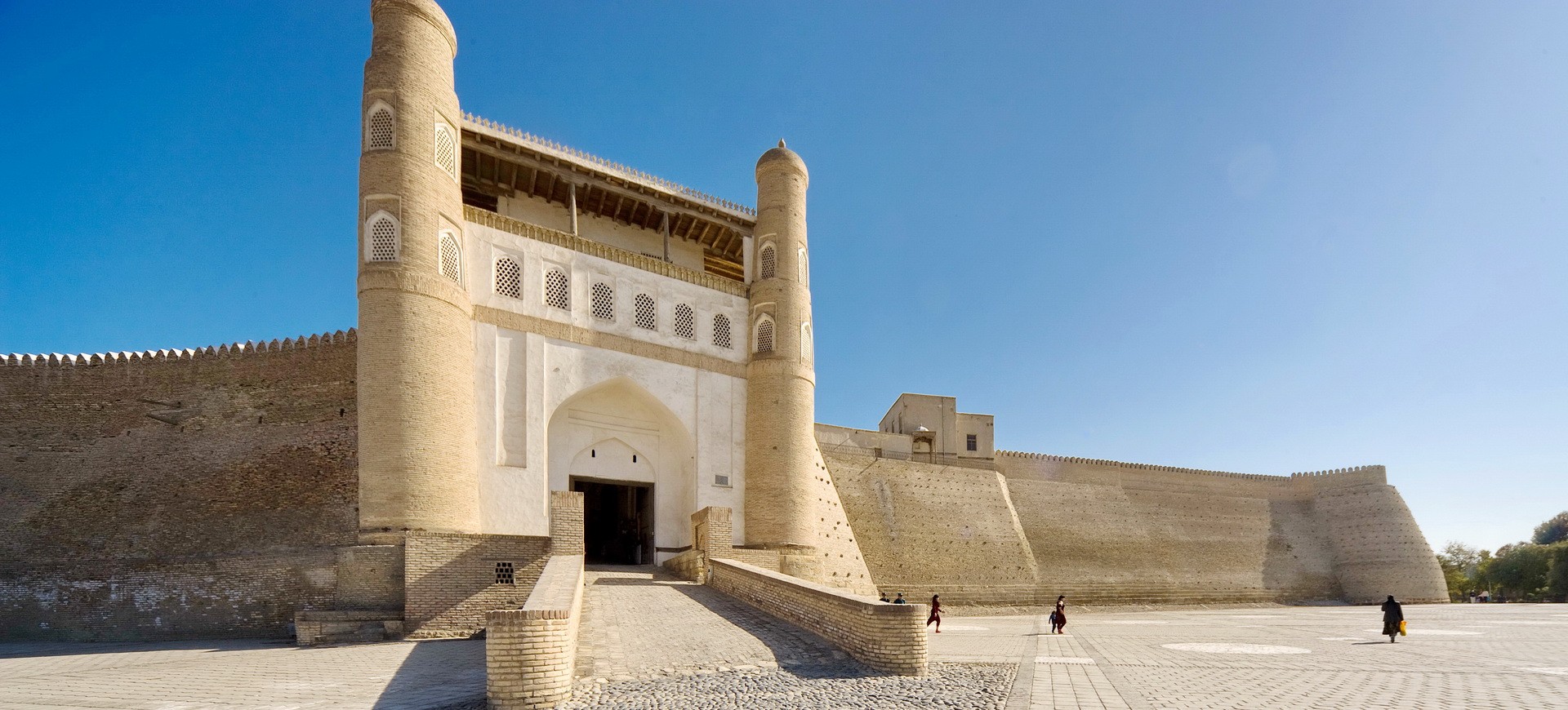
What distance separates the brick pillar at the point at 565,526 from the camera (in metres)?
12.4

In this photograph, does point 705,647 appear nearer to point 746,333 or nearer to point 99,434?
point 746,333

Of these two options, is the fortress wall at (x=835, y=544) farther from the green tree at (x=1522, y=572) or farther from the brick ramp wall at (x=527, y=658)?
the green tree at (x=1522, y=572)

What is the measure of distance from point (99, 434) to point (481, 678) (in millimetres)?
10826

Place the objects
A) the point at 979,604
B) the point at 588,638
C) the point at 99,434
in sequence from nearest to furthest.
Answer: the point at 588,638
the point at 99,434
the point at 979,604

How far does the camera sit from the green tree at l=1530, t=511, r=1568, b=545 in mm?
49500

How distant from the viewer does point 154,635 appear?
12.7 m

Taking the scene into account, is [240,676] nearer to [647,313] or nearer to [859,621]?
[859,621]

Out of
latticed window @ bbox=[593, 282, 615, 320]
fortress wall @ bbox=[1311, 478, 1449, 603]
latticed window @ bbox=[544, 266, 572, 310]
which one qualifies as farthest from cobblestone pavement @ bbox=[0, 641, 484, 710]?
fortress wall @ bbox=[1311, 478, 1449, 603]

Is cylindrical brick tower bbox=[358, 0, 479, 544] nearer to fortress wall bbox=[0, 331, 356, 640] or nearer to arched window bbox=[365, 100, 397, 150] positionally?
arched window bbox=[365, 100, 397, 150]

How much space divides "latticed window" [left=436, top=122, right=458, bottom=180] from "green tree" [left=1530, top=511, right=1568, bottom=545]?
60.6 meters

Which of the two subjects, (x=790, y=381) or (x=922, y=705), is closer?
(x=922, y=705)

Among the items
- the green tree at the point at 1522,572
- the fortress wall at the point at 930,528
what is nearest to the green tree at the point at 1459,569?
the green tree at the point at 1522,572

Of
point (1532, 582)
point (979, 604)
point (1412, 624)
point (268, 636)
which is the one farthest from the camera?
point (1532, 582)

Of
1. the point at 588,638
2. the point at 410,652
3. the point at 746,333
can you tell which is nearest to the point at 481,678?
the point at 588,638
